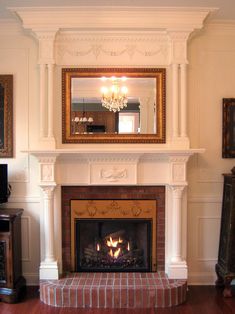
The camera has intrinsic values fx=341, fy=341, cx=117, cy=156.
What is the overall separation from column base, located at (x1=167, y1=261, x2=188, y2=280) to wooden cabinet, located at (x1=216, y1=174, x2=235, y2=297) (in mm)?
352

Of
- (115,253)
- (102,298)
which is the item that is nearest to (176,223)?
(115,253)

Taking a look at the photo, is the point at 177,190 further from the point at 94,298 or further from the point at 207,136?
the point at 94,298

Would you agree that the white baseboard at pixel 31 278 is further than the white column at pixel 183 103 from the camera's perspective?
Yes

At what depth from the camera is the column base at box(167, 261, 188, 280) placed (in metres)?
3.33

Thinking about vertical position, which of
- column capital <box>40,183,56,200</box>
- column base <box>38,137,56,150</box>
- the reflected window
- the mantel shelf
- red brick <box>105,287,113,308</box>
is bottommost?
red brick <box>105,287,113,308</box>

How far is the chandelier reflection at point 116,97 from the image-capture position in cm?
339

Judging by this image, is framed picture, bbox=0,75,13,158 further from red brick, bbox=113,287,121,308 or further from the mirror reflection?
A: red brick, bbox=113,287,121,308

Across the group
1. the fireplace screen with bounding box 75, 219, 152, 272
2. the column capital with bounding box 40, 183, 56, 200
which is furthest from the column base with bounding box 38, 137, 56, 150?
the fireplace screen with bounding box 75, 219, 152, 272

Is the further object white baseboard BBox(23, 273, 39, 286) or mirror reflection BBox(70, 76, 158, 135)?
white baseboard BBox(23, 273, 39, 286)

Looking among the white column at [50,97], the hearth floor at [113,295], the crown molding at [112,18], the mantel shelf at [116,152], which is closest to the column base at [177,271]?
the hearth floor at [113,295]

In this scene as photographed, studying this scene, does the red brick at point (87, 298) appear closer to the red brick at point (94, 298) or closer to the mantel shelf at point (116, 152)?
the red brick at point (94, 298)

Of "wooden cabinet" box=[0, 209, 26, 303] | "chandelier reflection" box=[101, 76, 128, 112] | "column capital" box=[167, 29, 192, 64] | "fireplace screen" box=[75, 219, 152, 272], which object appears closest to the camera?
"wooden cabinet" box=[0, 209, 26, 303]

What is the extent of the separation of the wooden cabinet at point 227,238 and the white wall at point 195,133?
0.48ft

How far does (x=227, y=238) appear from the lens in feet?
10.6
